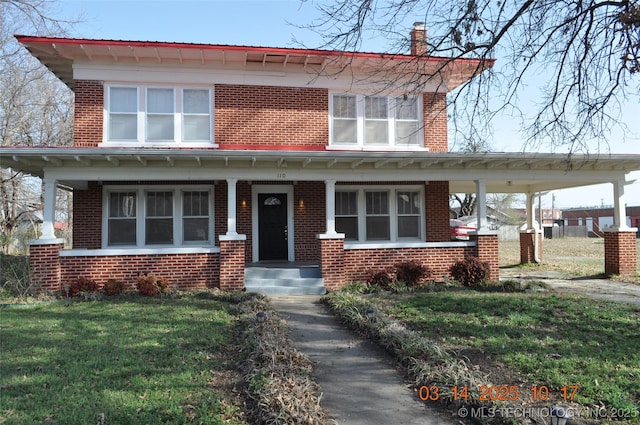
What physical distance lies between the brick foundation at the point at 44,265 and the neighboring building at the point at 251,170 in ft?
0.13

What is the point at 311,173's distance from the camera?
11.8 m

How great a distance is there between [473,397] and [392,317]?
3.79m

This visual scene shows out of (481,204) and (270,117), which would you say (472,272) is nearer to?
(481,204)

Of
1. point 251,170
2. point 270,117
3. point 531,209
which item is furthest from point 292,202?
point 531,209

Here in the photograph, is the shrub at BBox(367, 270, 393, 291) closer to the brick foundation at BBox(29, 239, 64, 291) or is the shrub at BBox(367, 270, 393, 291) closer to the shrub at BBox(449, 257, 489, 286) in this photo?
the shrub at BBox(449, 257, 489, 286)

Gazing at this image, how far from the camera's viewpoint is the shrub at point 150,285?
34.1 ft

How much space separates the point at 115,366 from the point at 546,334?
19.6 ft

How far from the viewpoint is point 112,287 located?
10.4 meters

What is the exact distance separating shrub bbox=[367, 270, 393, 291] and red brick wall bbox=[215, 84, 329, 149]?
4.07m

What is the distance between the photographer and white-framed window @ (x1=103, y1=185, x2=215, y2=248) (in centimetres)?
1262

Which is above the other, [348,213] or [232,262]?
[348,213]

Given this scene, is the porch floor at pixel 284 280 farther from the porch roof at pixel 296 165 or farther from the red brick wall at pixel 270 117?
the red brick wall at pixel 270 117

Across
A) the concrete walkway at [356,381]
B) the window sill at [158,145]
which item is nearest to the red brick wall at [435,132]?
the window sill at [158,145]

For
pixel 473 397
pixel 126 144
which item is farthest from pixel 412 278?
pixel 126 144
